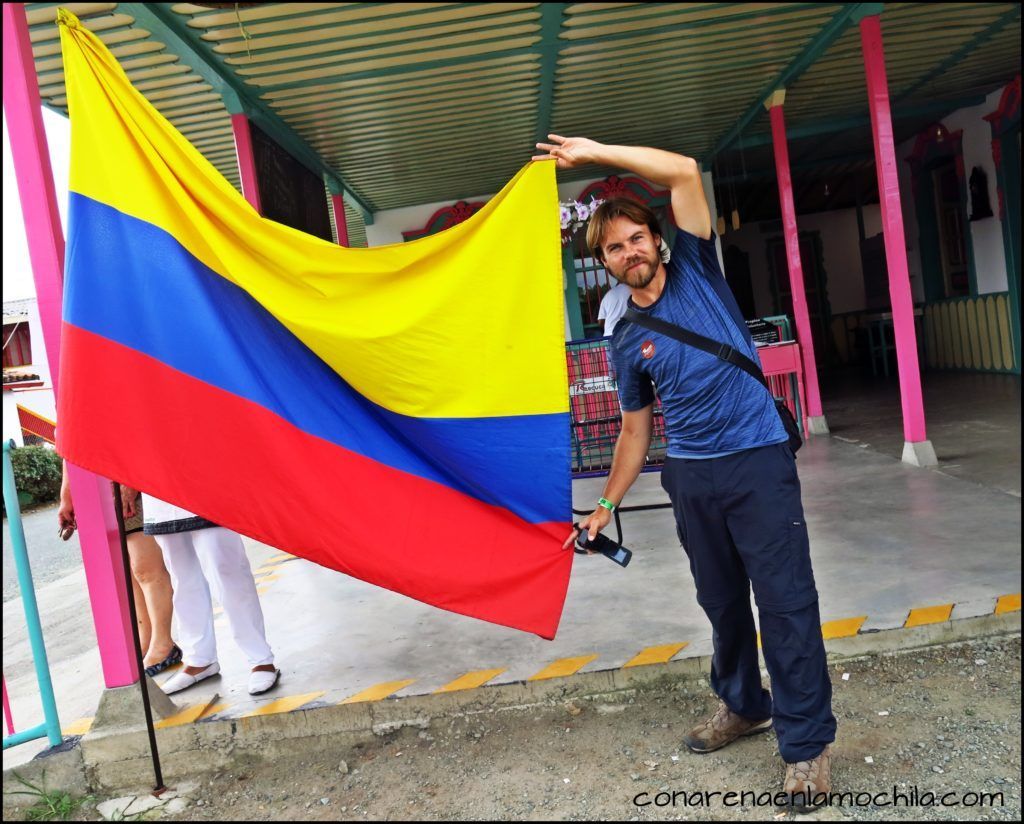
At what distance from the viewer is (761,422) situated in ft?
8.68

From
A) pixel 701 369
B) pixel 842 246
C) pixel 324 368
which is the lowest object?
pixel 701 369

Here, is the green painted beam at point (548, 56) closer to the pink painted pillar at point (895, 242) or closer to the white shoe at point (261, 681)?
the pink painted pillar at point (895, 242)

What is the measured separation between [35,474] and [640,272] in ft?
53.6

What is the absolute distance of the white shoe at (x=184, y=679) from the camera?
3.83 metres

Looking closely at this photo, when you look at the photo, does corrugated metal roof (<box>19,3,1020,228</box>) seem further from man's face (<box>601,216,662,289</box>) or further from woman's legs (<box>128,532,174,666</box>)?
man's face (<box>601,216,662,289</box>)

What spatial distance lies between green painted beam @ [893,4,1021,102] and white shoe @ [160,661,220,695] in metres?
7.92

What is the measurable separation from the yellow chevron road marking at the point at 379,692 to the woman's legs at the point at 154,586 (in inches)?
47.7

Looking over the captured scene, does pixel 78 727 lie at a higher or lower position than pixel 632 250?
lower

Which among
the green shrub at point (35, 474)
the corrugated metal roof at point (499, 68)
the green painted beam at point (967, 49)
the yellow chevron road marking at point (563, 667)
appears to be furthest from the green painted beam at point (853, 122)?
the green shrub at point (35, 474)

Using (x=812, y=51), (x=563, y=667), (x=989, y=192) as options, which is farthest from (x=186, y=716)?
(x=989, y=192)

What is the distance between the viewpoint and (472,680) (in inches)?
143

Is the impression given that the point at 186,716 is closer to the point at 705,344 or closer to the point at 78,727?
the point at 78,727

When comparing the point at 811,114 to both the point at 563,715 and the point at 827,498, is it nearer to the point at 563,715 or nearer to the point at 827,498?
the point at 827,498

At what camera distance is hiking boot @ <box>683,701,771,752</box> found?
3.01 m
